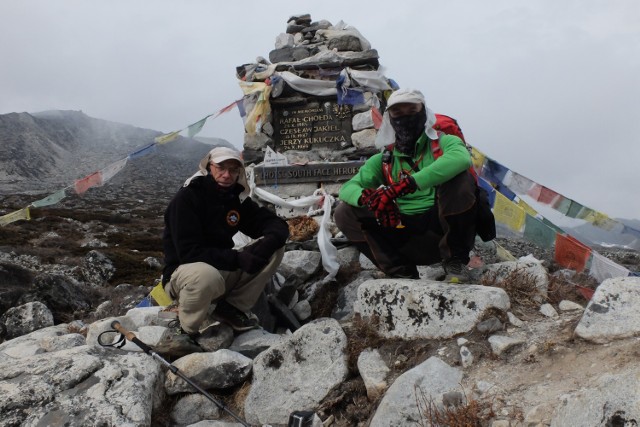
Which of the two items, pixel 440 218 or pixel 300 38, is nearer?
pixel 440 218

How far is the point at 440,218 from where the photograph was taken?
13.7 feet

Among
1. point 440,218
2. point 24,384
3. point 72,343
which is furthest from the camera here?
point 72,343

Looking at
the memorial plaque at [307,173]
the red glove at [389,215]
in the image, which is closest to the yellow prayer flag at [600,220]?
the memorial plaque at [307,173]

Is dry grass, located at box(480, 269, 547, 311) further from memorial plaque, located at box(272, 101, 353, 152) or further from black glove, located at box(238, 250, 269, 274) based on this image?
memorial plaque, located at box(272, 101, 353, 152)

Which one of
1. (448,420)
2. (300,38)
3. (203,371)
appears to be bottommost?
(203,371)

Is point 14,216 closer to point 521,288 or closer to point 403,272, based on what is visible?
point 403,272

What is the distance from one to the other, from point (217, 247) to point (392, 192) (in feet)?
5.70

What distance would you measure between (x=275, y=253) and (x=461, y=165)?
1931 mm

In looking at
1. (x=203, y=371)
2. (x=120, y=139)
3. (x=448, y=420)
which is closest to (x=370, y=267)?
(x=203, y=371)

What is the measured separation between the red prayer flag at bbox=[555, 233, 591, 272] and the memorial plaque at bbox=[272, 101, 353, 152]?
3.99 meters

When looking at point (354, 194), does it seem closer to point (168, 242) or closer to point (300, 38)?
point (168, 242)

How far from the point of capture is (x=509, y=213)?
634 centimetres

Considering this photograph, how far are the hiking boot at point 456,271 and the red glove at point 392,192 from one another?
31.0 inches

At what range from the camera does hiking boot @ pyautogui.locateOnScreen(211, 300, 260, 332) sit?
15.4ft
